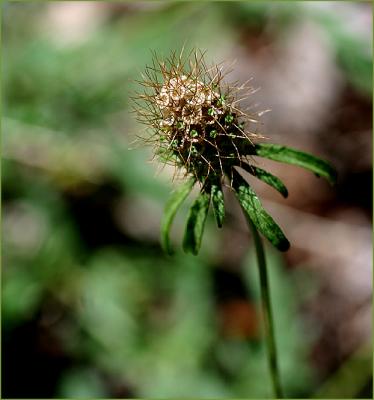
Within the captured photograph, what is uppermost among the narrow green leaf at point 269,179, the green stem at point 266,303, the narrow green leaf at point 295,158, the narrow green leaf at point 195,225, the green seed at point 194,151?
the narrow green leaf at point 295,158

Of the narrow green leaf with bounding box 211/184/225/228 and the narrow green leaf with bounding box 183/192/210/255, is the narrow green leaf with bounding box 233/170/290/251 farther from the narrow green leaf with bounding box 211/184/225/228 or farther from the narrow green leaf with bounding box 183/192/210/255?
the narrow green leaf with bounding box 183/192/210/255

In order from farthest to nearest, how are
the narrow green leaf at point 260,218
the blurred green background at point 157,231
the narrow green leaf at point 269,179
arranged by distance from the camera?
the blurred green background at point 157,231, the narrow green leaf at point 269,179, the narrow green leaf at point 260,218

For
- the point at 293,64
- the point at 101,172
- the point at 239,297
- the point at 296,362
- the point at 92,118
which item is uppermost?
the point at 293,64

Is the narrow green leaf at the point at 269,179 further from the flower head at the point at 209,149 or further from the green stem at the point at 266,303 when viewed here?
the green stem at the point at 266,303

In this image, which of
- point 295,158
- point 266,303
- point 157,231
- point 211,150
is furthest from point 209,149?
point 157,231

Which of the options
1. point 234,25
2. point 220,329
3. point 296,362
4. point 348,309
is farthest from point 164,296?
point 234,25

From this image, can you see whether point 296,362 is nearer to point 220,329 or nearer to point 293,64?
point 220,329

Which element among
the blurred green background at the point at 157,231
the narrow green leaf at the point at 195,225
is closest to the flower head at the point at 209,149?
the narrow green leaf at the point at 195,225
